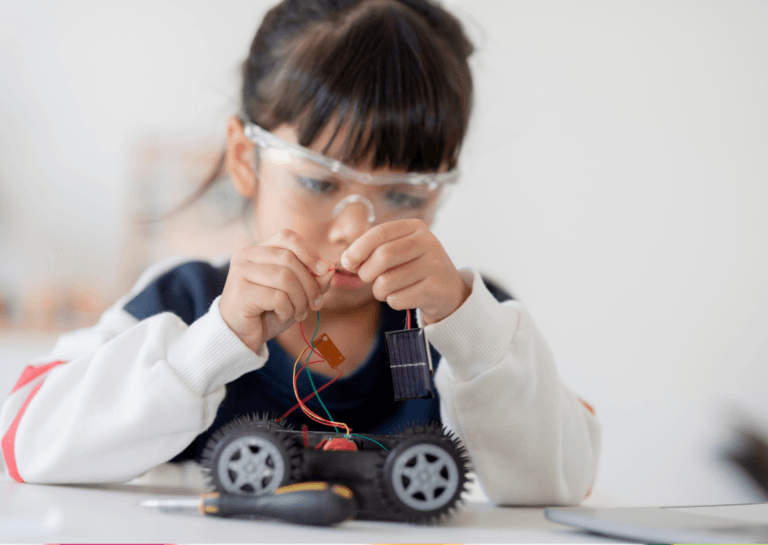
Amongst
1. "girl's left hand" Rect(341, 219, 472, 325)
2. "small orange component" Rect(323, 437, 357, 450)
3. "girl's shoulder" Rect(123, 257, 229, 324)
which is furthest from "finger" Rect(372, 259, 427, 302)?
"girl's shoulder" Rect(123, 257, 229, 324)

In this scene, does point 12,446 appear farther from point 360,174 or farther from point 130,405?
point 360,174

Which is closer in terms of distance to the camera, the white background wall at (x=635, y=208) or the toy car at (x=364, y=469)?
the toy car at (x=364, y=469)

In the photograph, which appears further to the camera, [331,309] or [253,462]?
[331,309]

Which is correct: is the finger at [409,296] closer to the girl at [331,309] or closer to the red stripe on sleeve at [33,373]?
the girl at [331,309]

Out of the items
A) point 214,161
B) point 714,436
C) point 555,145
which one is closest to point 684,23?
point 555,145

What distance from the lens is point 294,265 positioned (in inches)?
14.7

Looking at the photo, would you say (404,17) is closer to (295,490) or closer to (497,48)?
(497,48)

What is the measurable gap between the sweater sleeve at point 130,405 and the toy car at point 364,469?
0.41ft

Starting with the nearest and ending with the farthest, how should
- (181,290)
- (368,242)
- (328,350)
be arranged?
(368,242) < (328,350) < (181,290)

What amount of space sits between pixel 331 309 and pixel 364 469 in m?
0.25

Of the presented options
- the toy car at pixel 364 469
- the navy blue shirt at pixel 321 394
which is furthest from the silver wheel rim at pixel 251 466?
the navy blue shirt at pixel 321 394

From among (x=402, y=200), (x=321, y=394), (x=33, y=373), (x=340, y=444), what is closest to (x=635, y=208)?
(x=402, y=200)

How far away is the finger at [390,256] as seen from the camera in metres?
0.35

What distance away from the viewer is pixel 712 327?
0.69 m
